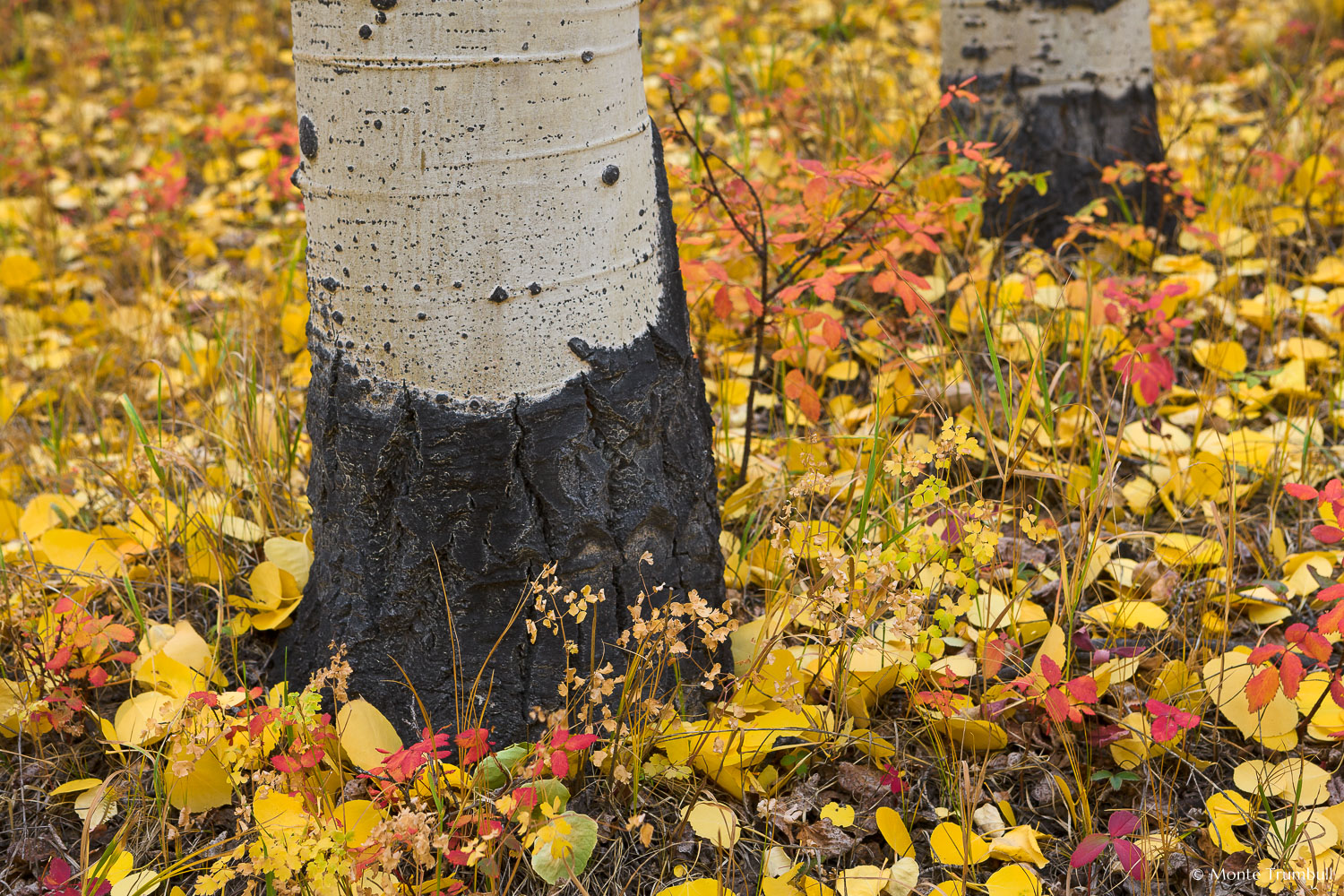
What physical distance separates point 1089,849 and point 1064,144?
1906 millimetres

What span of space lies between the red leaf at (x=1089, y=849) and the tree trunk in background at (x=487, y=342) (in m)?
0.57

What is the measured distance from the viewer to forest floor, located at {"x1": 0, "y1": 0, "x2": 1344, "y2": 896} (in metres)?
1.15

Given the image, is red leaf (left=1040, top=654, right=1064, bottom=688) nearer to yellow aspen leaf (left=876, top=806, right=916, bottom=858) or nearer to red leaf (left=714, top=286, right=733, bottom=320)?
yellow aspen leaf (left=876, top=806, right=916, bottom=858)

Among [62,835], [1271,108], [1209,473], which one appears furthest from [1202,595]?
[1271,108]

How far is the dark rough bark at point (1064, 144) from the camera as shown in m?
2.45

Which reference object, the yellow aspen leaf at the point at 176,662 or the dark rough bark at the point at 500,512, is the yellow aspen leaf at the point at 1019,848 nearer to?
the dark rough bark at the point at 500,512

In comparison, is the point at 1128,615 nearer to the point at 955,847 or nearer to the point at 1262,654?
the point at 1262,654

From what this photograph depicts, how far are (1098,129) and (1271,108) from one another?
33.9 inches

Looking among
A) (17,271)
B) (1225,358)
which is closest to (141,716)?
(1225,358)

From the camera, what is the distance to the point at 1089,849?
109 centimetres

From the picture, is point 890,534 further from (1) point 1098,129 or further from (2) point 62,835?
(1) point 1098,129

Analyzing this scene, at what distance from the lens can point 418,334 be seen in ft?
3.71

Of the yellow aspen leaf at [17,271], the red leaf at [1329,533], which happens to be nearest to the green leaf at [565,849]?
the red leaf at [1329,533]

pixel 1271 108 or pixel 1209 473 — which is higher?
pixel 1271 108
